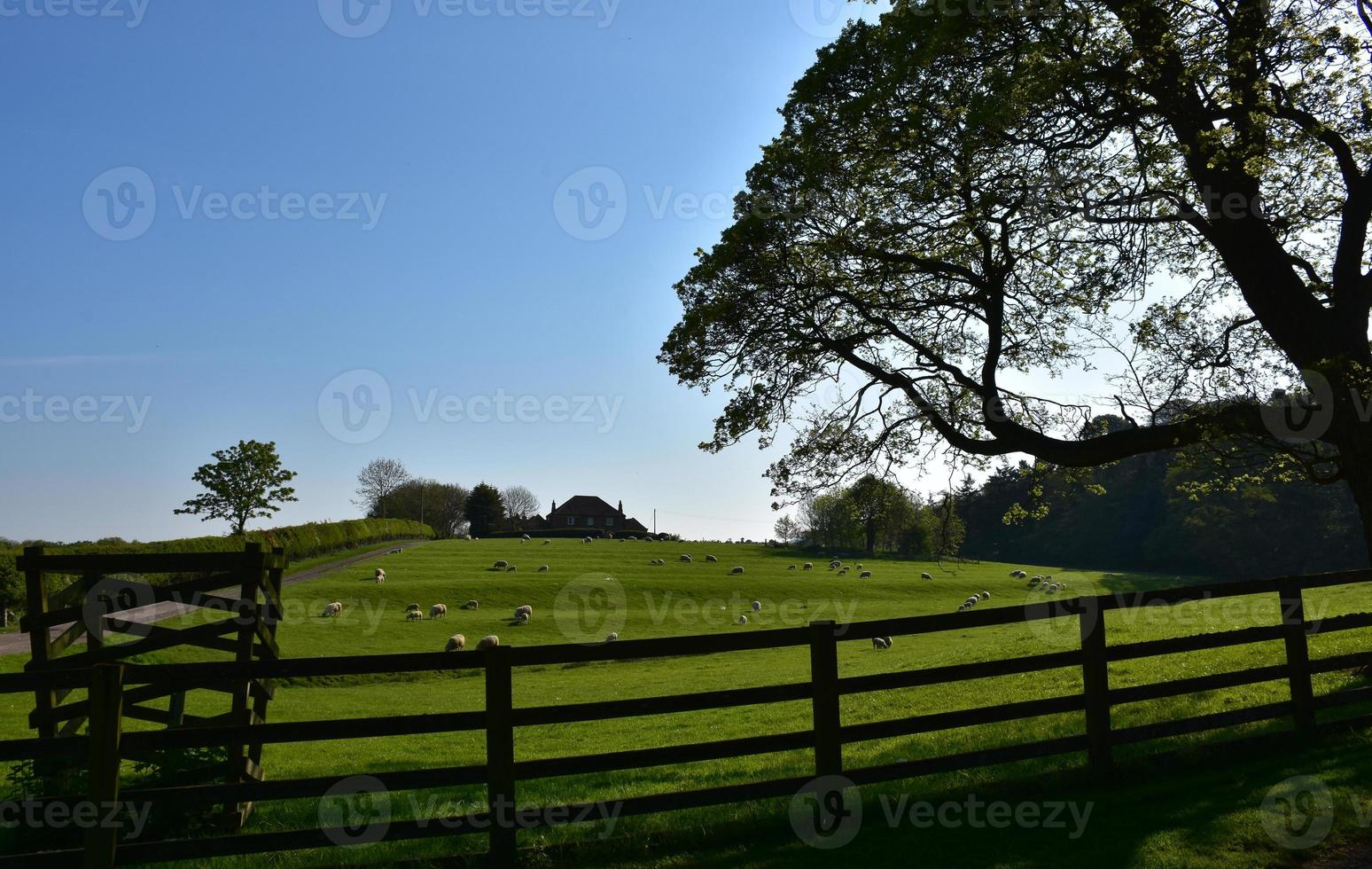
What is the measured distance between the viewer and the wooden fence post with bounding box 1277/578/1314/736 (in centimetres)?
1009

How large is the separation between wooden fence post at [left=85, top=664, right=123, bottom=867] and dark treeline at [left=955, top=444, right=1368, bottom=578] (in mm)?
56431

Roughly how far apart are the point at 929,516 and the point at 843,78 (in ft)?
238

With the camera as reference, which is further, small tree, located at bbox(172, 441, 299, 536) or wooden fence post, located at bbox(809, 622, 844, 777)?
small tree, located at bbox(172, 441, 299, 536)

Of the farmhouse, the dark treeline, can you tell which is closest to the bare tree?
the farmhouse

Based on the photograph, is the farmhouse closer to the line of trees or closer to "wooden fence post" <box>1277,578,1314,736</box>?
the line of trees

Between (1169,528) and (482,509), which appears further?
(482,509)

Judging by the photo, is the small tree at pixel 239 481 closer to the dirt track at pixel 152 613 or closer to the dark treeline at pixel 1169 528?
the dirt track at pixel 152 613

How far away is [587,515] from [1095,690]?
5710 inches

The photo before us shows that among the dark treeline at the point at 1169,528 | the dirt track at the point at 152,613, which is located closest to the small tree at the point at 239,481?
the dirt track at the point at 152,613

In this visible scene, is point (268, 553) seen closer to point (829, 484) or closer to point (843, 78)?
point (829, 484)

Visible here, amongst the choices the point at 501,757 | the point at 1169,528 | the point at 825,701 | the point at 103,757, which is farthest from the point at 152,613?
the point at 1169,528

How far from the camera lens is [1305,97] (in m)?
14.7

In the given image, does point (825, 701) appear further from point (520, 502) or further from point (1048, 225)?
point (520, 502)

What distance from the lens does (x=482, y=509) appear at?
12769cm
